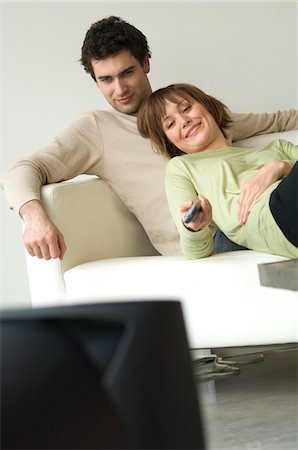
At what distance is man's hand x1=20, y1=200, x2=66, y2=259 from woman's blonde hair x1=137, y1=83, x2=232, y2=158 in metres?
0.51

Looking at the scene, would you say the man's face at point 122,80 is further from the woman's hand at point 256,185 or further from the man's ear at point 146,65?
the woman's hand at point 256,185

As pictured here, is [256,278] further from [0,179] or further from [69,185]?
[0,179]

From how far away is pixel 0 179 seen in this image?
2.69 m

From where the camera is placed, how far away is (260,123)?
297cm

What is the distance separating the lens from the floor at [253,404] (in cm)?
206

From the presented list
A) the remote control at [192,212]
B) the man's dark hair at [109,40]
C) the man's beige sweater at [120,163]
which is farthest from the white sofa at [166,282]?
the man's dark hair at [109,40]

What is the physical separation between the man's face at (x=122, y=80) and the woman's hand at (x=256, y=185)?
75cm

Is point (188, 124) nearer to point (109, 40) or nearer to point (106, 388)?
point (109, 40)

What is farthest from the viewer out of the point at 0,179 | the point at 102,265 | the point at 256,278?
the point at 0,179

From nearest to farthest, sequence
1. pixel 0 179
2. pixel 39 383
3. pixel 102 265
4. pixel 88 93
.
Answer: pixel 39 383
pixel 102 265
pixel 0 179
pixel 88 93

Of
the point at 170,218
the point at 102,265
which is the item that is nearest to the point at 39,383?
the point at 102,265

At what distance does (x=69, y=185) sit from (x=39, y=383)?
1.92 metres

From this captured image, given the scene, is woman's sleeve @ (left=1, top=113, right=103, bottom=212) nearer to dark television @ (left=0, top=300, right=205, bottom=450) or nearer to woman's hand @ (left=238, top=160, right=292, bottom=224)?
woman's hand @ (left=238, top=160, right=292, bottom=224)

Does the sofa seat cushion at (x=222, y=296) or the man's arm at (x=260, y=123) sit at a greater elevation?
the man's arm at (x=260, y=123)
